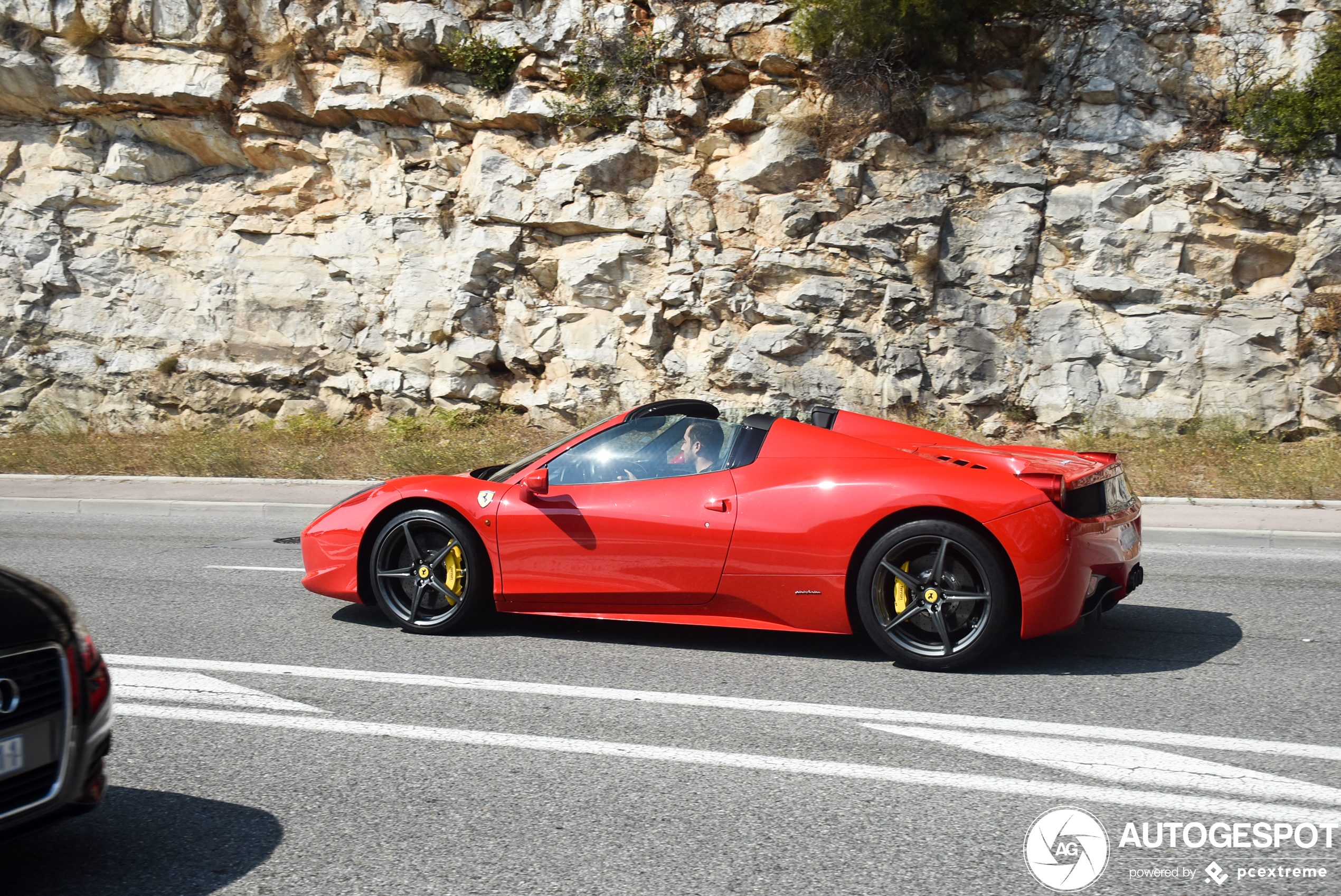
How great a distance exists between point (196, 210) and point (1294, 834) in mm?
21718

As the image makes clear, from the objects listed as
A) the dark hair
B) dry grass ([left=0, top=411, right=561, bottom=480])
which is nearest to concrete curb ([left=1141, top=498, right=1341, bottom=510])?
the dark hair

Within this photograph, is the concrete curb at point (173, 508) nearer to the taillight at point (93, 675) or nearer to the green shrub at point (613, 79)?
the taillight at point (93, 675)

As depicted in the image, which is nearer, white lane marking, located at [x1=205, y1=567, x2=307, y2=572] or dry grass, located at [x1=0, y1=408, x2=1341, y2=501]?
white lane marking, located at [x1=205, y1=567, x2=307, y2=572]

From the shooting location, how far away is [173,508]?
1206 centimetres

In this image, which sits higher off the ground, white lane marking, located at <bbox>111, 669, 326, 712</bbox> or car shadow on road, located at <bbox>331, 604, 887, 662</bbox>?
car shadow on road, located at <bbox>331, 604, 887, 662</bbox>

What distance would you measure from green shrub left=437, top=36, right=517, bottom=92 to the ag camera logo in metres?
18.5

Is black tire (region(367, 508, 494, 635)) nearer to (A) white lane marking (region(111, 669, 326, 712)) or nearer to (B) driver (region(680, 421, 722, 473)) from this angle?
(A) white lane marking (region(111, 669, 326, 712))

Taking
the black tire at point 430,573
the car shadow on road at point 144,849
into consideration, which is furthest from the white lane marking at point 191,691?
the black tire at point 430,573

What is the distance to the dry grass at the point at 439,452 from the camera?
1134cm

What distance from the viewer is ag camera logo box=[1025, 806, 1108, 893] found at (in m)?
2.90

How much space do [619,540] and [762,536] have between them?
0.76 meters

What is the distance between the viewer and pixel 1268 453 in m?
13.6

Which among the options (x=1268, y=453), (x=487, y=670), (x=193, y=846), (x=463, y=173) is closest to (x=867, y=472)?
(x=487, y=670)

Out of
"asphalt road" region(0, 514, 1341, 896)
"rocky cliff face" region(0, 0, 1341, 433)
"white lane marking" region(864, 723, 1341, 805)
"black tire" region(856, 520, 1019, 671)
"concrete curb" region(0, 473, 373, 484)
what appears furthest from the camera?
"rocky cliff face" region(0, 0, 1341, 433)
